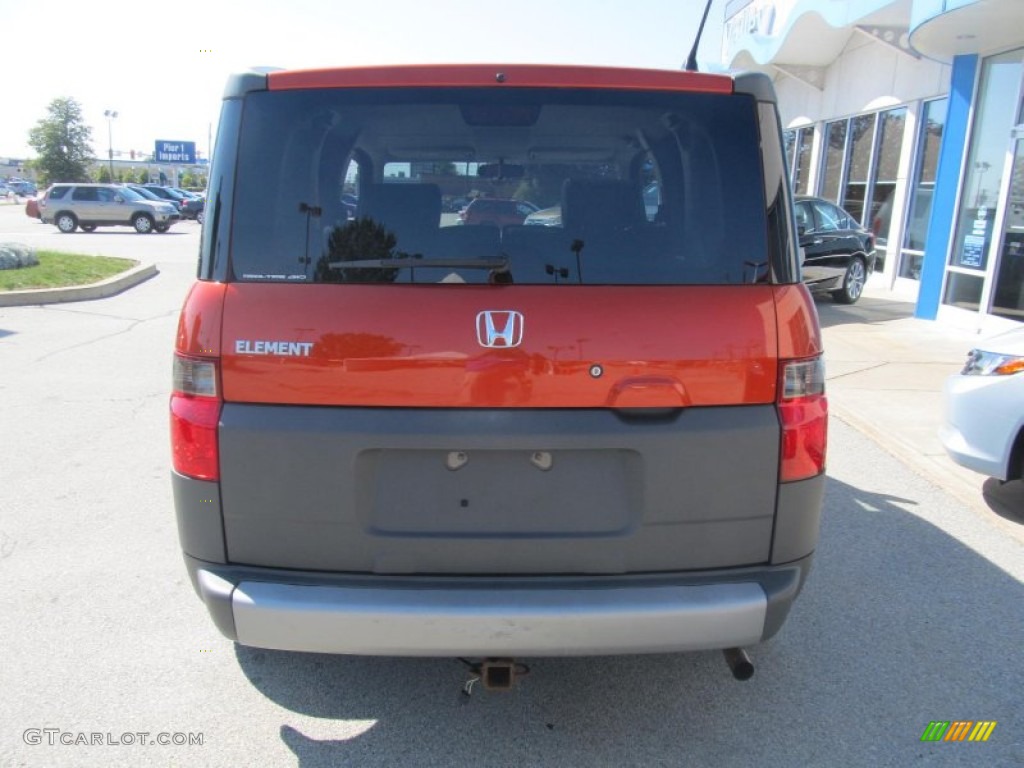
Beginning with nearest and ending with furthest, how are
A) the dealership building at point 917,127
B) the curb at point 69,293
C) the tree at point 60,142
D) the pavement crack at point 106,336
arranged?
the pavement crack at point 106,336, the dealership building at point 917,127, the curb at point 69,293, the tree at point 60,142

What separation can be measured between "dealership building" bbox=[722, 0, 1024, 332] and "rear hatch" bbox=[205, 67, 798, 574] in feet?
29.2

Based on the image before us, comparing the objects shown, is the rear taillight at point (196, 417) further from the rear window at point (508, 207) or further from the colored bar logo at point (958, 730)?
the colored bar logo at point (958, 730)

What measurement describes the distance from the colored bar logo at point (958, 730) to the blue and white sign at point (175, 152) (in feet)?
367

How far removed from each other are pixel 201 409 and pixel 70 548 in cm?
223

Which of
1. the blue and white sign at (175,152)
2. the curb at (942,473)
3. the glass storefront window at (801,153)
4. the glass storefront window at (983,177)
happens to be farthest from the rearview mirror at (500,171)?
the blue and white sign at (175,152)

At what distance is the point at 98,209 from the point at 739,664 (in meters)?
33.6

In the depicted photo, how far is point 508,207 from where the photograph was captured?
254 cm

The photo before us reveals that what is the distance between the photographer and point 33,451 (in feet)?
17.7

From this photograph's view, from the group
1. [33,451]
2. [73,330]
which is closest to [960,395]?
[33,451]

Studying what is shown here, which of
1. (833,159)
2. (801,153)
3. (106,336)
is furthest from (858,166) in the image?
(106,336)

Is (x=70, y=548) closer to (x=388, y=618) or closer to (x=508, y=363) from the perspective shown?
(x=388, y=618)

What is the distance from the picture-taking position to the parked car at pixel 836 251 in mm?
12719

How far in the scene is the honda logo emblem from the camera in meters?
2.26

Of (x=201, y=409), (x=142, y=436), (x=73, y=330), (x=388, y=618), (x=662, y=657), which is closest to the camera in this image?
(x=388, y=618)
